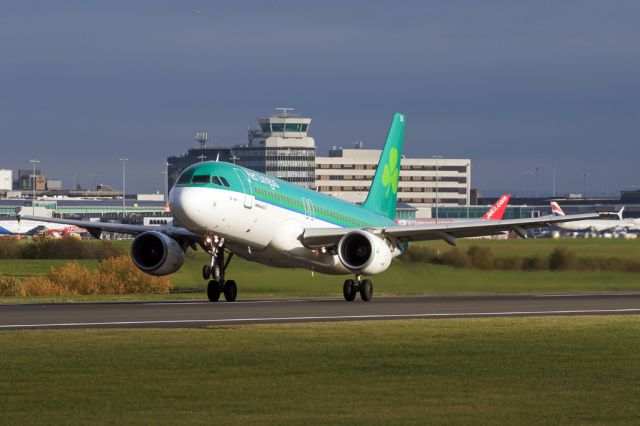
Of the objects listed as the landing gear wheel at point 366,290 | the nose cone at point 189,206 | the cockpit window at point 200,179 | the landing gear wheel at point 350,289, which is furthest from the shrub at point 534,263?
the nose cone at point 189,206

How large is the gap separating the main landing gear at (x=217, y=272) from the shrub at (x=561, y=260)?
19048 mm

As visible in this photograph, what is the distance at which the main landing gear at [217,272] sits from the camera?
A: 4695 centimetres

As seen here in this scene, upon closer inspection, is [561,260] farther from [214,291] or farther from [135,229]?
[135,229]

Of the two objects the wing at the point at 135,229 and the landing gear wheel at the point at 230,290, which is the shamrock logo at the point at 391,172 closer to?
the wing at the point at 135,229

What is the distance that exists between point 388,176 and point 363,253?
44.6 feet

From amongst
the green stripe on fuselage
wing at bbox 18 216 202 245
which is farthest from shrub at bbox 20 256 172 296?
the green stripe on fuselage

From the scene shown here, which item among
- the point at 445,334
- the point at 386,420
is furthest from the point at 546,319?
the point at 386,420

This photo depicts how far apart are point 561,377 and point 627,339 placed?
26.9 ft

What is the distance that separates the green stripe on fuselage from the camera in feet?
149

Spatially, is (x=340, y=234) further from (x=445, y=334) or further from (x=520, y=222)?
(x=445, y=334)

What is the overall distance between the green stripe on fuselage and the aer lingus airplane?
0.05m

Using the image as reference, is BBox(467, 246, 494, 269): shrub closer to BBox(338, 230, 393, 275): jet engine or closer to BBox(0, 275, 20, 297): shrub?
BBox(338, 230, 393, 275): jet engine

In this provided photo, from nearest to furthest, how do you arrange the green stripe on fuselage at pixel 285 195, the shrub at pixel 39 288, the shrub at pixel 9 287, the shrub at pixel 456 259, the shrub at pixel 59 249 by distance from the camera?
the green stripe on fuselage at pixel 285 195
the shrub at pixel 456 259
the shrub at pixel 9 287
the shrub at pixel 39 288
the shrub at pixel 59 249

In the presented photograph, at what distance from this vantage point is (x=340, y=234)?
162ft
